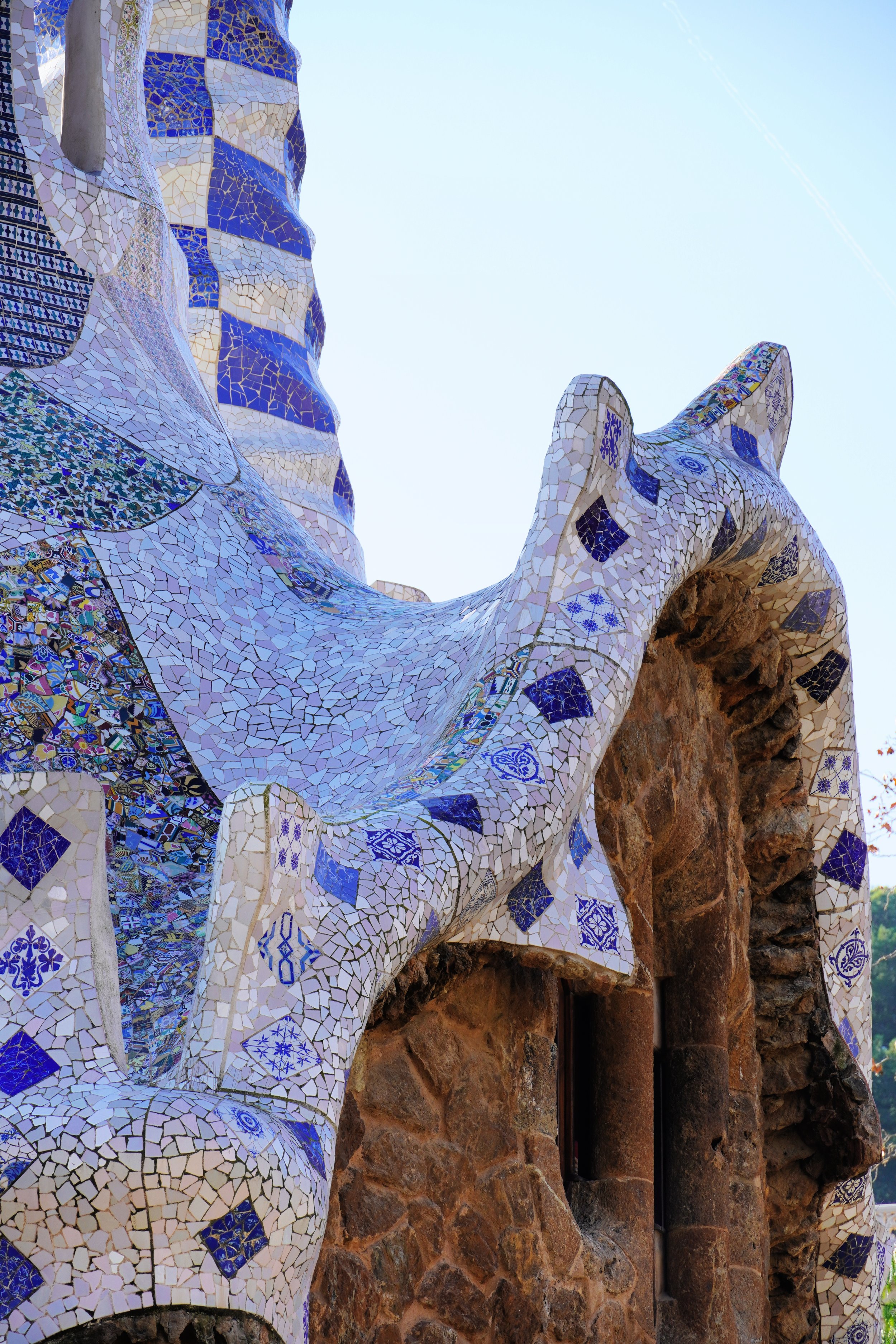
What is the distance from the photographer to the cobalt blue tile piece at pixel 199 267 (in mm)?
8008

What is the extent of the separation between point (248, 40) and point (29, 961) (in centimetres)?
690

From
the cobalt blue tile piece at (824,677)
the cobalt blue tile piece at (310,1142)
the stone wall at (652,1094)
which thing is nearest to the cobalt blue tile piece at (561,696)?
the stone wall at (652,1094)

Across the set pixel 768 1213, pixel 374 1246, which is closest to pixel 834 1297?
pixel 768 1213

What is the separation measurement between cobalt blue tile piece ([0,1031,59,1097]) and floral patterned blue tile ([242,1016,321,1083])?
11.7 inches

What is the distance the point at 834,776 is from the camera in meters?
5.11

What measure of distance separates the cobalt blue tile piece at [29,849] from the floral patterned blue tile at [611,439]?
1.69 m

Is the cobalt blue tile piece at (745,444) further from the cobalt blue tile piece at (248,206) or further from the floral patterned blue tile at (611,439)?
the cobalt blue tile piece at (248,206)

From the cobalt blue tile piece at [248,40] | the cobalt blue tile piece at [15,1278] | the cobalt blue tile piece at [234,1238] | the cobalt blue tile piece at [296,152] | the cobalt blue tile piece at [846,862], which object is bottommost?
the cobalt blue tile piece at [15,1278]

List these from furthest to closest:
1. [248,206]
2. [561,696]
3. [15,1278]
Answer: [248,206]
[561,696]
[15,1278]

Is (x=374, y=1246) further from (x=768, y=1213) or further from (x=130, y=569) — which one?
(x=768, y=1213)

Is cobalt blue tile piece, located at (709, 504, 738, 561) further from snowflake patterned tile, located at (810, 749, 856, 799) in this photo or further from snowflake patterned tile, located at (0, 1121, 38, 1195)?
snowflake patterned tile, located at (0, 1121, 38, 1195)

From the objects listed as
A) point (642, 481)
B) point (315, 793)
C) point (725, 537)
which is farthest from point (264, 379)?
point (315, 793)

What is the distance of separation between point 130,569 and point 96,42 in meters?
2.14

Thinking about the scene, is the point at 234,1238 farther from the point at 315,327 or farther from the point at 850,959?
the point at 315,327
